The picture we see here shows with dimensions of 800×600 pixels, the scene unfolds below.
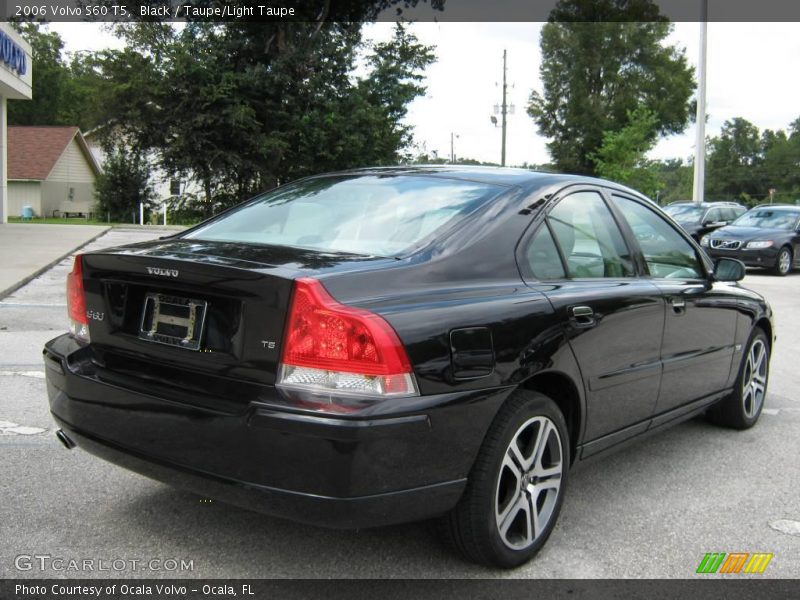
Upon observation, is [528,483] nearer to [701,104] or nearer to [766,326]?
[766,326]

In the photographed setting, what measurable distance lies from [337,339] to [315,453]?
1.21 ft

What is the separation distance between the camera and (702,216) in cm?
2120

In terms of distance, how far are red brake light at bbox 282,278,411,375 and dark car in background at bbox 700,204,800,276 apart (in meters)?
16.2

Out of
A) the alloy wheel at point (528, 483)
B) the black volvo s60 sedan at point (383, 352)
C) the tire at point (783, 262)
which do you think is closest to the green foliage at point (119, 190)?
the tire at point (783, 262)

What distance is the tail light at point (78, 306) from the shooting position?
10.8ft

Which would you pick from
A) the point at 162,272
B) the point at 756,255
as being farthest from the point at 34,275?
the point at 756,255

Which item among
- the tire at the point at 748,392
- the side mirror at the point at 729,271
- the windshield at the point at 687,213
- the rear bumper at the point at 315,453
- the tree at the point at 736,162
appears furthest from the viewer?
the tree at the point at 736,162

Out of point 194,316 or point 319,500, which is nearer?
point 319,500

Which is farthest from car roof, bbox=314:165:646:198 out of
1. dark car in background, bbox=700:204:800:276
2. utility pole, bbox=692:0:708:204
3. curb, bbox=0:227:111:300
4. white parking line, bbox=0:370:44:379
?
utility pole, bbox=692:0:708:204

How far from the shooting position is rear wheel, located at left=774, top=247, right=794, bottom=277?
17.6 m

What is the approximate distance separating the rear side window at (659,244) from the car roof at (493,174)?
0.62 ft

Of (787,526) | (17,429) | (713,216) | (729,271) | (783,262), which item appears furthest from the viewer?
(713,216)

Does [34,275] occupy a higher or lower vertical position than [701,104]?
lower

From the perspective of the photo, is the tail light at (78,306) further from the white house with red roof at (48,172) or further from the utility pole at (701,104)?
the white house with red roof at (48,172)
